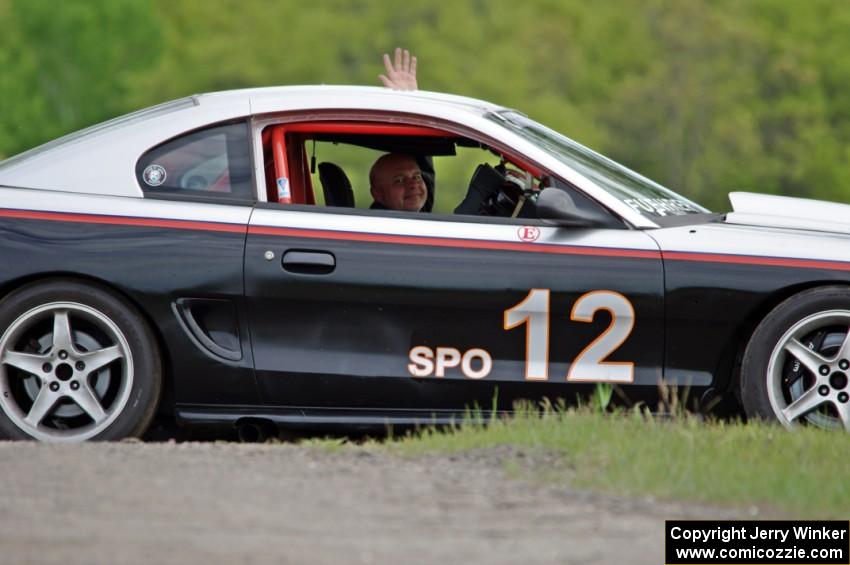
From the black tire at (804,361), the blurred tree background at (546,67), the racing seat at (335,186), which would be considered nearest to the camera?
the black tire at (804,361)

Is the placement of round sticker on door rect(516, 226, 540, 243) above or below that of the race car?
above

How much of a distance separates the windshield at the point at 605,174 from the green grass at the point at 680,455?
3.43ft

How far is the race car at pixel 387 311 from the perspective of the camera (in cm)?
631

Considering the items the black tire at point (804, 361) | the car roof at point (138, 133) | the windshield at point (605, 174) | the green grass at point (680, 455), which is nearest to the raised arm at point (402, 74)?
the windshield at point (605, 174)

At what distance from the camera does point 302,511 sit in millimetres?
4773

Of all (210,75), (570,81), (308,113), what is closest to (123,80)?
(210,75)

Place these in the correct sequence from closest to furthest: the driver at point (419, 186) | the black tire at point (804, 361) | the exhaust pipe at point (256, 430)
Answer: the black tire at point (804, 361) < the exhaust pipe at point (256, 430) < the driver at point (419, 186)

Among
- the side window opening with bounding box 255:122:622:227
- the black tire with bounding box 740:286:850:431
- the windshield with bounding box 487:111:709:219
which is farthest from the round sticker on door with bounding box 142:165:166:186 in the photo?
the black tire with bounding box 740:286:850:431

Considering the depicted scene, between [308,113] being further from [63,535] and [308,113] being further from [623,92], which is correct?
[623,92]

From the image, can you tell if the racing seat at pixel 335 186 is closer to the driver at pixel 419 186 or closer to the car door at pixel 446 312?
the driver at pixel 419 186

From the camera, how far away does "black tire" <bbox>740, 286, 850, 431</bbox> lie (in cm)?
624

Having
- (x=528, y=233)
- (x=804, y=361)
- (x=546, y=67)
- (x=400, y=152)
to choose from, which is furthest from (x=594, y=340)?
(x=546, y=67)

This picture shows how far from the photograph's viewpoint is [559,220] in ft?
20.9

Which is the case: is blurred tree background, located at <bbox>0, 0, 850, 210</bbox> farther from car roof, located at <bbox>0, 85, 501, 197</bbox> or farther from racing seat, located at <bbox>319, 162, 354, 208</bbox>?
car roof, located at <bbox>0, 85, 501, 197</bbox>
